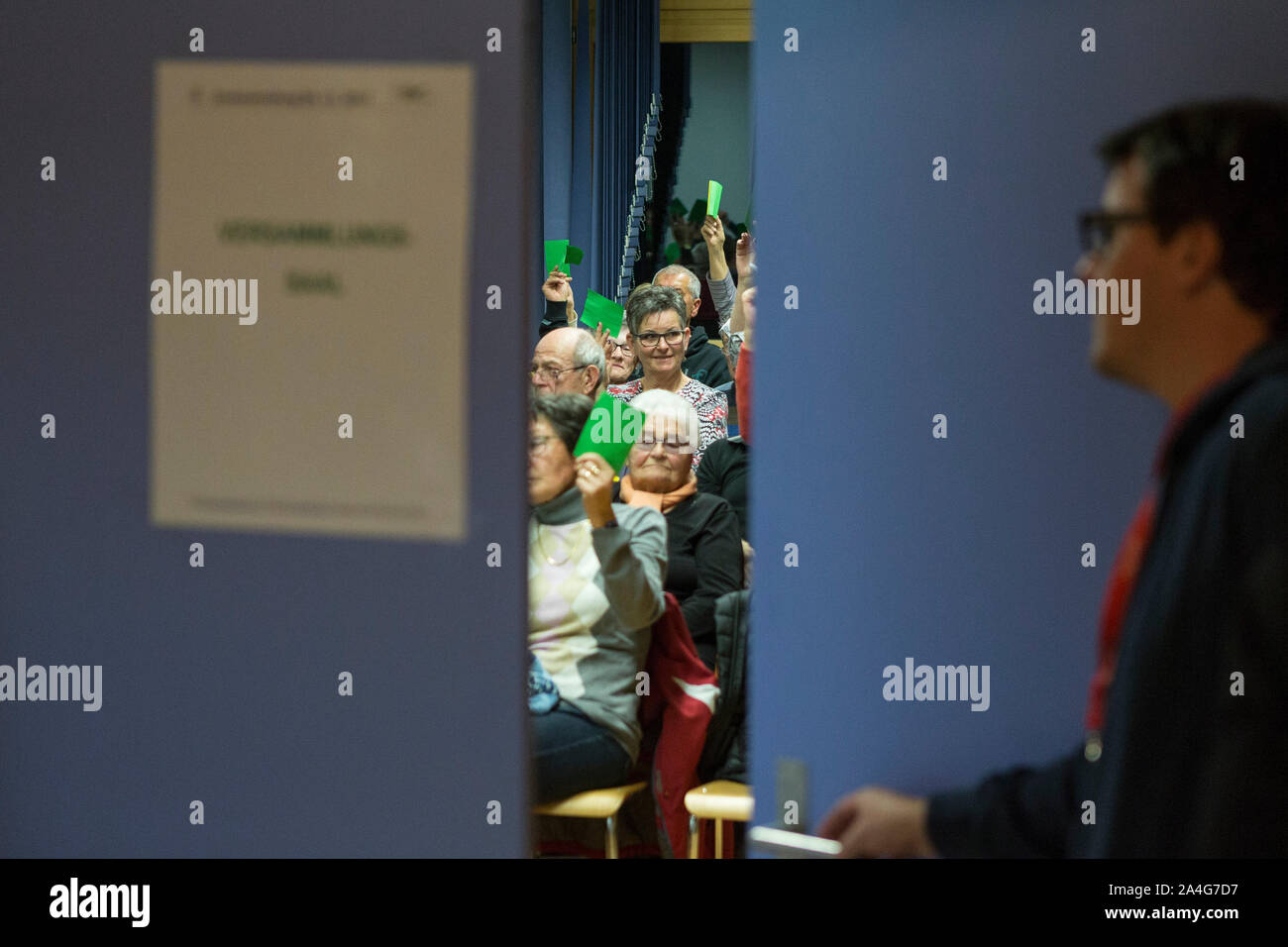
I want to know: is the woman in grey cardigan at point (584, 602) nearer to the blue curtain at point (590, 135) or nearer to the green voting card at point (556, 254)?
the green voting card at point (556, 254)

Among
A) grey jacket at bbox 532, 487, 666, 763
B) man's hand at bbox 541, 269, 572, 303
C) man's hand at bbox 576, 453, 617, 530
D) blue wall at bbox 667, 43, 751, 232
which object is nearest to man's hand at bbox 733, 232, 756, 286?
grey jacket at bbox 532, 487, 666, 763

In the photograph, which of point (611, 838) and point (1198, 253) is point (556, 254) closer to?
point (611, 838)

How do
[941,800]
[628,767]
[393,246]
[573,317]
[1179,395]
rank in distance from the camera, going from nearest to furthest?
1. [1179,395]
2. [941,800]
3. [393,246]
4. [628,767]
5. [573,317]

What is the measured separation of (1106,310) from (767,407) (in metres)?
0.38

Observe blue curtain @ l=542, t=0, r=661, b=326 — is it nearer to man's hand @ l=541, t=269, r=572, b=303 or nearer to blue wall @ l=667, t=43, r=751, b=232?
man's hand @ l=541, t=269, r=572, b=303

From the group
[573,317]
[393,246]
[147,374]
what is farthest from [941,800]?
[573,317]

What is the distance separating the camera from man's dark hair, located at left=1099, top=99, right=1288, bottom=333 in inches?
43.8

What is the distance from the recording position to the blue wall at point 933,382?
3.94 feet

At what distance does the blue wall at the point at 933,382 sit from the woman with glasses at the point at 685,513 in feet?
4.01

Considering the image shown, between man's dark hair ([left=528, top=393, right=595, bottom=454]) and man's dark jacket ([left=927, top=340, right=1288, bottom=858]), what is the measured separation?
4.79ft

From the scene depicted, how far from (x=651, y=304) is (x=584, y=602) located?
1315mm

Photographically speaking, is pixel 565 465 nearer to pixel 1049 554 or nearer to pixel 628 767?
pixel 628 767

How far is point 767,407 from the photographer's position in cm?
133

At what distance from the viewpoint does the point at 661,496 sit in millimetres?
2709
